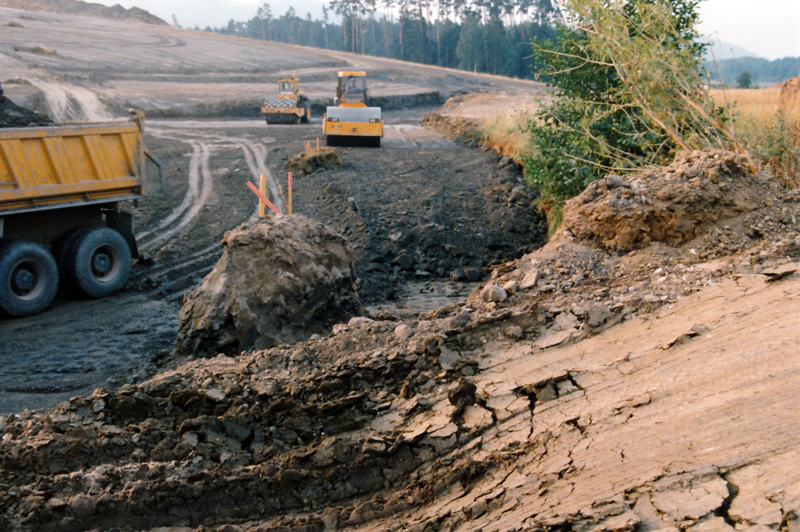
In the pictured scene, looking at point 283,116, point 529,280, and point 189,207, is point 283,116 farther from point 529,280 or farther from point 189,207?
point 529,280

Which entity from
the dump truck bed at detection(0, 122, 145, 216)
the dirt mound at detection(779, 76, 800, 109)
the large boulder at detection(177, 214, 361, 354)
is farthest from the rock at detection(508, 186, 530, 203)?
the dump truck bed at detection(0, 122, 145, 216)

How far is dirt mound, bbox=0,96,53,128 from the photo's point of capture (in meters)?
12.8

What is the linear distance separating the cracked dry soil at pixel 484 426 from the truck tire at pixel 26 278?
4.73 m

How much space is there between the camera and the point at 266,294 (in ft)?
22.5

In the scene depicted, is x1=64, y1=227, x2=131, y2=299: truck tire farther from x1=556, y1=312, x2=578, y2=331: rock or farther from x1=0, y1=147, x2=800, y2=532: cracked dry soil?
x1=556, y1=312, x2=578, y2=331: rock

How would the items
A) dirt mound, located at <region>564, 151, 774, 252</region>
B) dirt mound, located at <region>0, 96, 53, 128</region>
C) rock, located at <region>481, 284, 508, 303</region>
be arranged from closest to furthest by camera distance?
1. rock, located at <region>481, 284, 508, 303</region>
2. dirt mound, located at <region>564, 151, 774, 252</region>
3. dirt mound, located at <region>0, 96, 53, 128</region>

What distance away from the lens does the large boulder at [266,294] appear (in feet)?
22.2

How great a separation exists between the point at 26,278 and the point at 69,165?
5.62 ft

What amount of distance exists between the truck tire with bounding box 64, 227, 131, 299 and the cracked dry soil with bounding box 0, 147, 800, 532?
5228 millimetres

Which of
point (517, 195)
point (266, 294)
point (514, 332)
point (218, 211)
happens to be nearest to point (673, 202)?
point (514, 332)

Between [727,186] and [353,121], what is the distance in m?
16.1

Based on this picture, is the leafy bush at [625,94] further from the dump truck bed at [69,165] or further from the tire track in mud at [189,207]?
the tire track in mud at [189,207]

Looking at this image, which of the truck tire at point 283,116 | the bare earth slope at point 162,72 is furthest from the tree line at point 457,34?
the truck tire at point 283,116

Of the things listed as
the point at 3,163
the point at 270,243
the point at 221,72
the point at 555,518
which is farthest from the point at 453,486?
the point at 221,72
